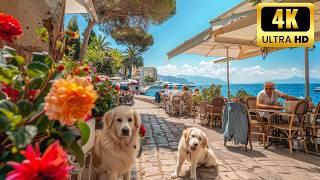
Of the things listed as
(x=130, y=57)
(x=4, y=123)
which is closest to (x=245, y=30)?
(x=4, y=123)

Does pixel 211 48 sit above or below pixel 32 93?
above

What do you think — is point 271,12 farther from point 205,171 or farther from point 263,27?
point 205,171

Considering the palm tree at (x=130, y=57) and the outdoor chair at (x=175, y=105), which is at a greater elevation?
the palm tree at (x=130, y=57)

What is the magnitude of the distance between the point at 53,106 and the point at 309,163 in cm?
543

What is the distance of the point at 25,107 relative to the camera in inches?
30.5

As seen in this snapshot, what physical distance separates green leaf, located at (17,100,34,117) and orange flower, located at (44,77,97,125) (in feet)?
0.40

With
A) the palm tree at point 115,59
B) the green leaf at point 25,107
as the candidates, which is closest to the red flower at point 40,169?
the green leaf at point 25,107

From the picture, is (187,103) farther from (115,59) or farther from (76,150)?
(115,59)

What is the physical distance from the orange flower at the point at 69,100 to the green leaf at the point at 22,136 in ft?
0.18

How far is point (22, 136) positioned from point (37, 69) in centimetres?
28

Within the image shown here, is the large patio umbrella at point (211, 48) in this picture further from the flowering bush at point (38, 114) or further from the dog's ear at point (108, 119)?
the flowering bush at point (38, 114)

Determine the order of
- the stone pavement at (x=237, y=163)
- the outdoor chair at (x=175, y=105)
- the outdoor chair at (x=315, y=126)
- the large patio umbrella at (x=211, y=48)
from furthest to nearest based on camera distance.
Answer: the outdoor chair at (x=175, y=105)
the large patio umbrella at (x=211, y=48)
the outdoor chair at (x=315, y=126)
the stone pavement at (x=237, y=163)

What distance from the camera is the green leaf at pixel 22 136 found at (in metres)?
0.64

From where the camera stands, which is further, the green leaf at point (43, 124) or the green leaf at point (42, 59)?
the green leaf at point (42, 59)
